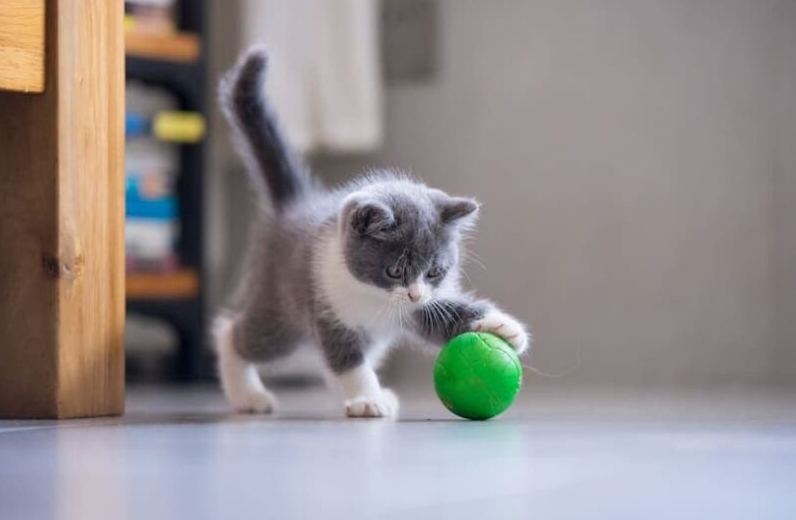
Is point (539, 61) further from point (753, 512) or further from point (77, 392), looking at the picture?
point (753, 512)

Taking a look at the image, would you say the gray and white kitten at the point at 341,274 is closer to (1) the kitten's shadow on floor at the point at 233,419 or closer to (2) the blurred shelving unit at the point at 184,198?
(1) the kitten's shadow on floor at the point at 233,419

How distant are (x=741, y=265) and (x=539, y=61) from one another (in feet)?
2.70

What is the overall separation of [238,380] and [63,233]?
46 centimetres

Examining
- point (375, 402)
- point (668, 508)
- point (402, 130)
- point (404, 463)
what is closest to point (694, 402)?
point (375, 402)

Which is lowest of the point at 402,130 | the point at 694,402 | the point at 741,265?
the point at 694,402

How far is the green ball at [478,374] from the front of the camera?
1913mm

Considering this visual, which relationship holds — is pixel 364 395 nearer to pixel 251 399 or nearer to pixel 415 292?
pixel 415 292

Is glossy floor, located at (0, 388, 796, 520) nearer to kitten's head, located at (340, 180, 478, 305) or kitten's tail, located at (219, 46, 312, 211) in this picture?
kitten's head, located at (340, 180, 478, 305)

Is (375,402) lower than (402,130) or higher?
lower

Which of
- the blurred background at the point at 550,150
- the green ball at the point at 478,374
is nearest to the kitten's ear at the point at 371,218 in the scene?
the green ball at the point at 478,374

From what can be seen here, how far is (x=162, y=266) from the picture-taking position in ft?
12.9

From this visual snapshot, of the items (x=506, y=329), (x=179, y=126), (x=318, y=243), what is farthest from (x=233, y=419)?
(x=179, y=126)

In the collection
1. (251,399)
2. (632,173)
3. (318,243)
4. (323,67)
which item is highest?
(323,67)

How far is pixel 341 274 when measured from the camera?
2.09 meters
